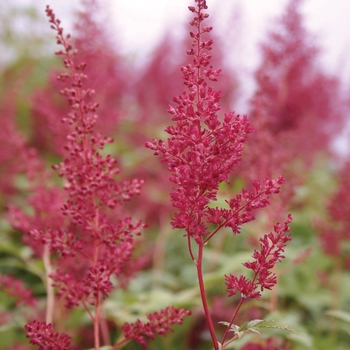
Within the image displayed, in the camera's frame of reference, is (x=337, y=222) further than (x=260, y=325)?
Yes

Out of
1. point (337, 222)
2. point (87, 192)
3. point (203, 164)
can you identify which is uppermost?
point (337, 222)

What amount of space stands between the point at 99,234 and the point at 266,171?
94 centimetres

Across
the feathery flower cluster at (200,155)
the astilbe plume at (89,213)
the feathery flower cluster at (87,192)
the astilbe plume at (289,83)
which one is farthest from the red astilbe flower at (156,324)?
the astilbe plume at (289,83)

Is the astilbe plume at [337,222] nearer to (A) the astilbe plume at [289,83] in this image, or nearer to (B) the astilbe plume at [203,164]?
(A) the astilbe plume at [289,83]

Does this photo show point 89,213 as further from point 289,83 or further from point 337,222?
point 289,83

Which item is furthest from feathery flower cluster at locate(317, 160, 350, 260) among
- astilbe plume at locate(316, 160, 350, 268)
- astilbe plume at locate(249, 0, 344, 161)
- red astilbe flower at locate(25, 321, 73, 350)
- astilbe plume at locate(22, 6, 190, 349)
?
red astilbe flower at locate(25, 321, 73, 350)

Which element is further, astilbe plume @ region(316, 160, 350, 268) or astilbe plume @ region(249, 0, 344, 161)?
astilbe plume @ region(316, 160, 350, 268)

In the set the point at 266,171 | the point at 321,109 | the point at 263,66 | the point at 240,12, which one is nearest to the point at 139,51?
the point at 240,12

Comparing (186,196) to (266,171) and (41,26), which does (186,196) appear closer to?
(266,171)

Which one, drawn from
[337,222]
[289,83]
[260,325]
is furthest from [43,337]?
[289,83]

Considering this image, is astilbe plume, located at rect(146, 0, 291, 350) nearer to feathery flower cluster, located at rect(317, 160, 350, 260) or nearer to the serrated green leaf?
the serrated green leaf

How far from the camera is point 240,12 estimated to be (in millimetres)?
3775

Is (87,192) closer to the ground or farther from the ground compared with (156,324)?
farther from the ground

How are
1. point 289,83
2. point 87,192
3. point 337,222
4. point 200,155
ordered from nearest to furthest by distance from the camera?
1. point 200,155
2. point 87,192
3. point 337,222
4. point 289,83
